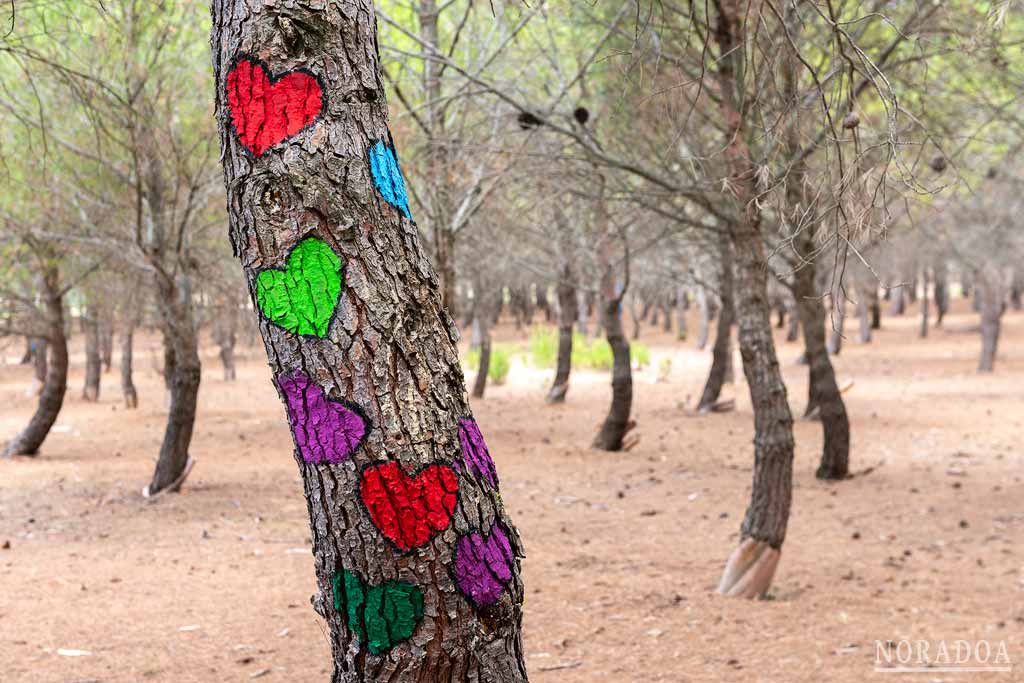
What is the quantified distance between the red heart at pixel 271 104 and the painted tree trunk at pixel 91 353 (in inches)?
584

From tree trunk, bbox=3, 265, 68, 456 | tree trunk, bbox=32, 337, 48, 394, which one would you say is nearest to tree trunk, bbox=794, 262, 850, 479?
tree trunk, bbox=3, 265, 68, 456

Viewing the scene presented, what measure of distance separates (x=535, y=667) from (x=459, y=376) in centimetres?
274

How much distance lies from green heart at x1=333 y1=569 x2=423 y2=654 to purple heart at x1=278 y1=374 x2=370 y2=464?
11.0 inches

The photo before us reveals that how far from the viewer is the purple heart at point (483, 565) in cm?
209

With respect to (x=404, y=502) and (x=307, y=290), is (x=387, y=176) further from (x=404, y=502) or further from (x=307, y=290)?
(x=404, y=502)

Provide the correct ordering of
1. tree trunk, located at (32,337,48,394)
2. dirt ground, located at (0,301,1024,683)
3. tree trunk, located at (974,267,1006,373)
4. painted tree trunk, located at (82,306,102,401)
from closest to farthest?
1. dirt ground, located at (0,301,1024,683)
2. painted tree trunk, located at (82,306,102,401)
3. tree trunk, located at (32,337,48,394)
4. tree trunk, located at (974,267,1006,373)

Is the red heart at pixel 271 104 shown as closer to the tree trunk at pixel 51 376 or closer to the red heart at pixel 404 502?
the red heart at pixel 404 502

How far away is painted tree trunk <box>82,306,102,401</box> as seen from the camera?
55.0ft

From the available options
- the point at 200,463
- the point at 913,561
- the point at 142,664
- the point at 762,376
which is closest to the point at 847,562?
the point at 913,561

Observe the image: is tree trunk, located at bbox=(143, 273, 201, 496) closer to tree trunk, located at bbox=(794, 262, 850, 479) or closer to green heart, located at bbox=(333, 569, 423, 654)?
tree trunk, located at bbox=(794, 262, 850, 479)

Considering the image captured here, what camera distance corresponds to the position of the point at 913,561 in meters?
6.92

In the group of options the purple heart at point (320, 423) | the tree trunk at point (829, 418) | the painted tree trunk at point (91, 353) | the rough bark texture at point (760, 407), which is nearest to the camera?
the purple heart at point (320, 423)

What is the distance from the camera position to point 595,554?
716 centimetres

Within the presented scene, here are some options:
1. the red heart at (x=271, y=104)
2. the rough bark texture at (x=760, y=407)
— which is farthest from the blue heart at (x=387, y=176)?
the rough bark texture at (x=760, y=407)
